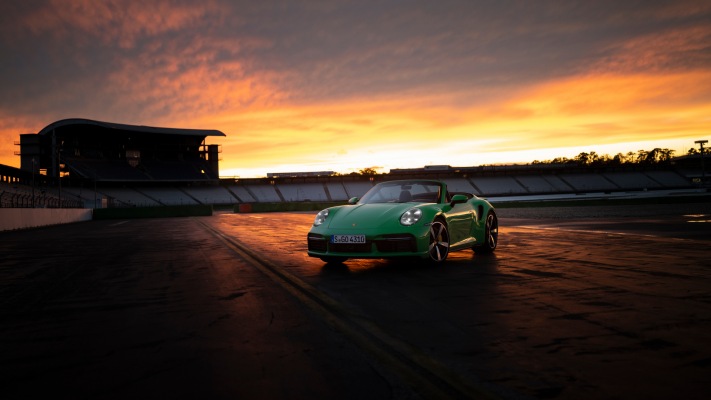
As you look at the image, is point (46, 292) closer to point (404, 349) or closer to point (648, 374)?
point (404, 349)

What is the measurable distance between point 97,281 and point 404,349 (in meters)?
5.14

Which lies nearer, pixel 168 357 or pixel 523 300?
pixel 168 357

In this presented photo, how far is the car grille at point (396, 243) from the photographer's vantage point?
7.41 metres

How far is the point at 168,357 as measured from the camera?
3.46 m

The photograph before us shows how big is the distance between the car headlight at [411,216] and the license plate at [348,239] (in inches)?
24.1

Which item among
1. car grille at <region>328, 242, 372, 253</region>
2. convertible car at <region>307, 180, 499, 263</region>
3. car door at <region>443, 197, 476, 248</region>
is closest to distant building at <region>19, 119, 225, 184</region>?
convertible car at <region>307, 180, 499, 263</region>

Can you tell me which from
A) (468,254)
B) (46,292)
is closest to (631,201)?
(468,254)

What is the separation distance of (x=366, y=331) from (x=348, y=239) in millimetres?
3570

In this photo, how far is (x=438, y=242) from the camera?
8.08m

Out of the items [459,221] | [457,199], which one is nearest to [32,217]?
[459,221]

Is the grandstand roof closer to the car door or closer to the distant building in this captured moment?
the distant building

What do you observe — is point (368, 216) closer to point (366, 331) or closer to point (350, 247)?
point (350, 247)

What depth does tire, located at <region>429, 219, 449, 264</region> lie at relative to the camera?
791 centimetres

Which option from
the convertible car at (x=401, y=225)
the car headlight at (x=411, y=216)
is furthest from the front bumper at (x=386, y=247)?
the car headlight at (x=411, y=216)
